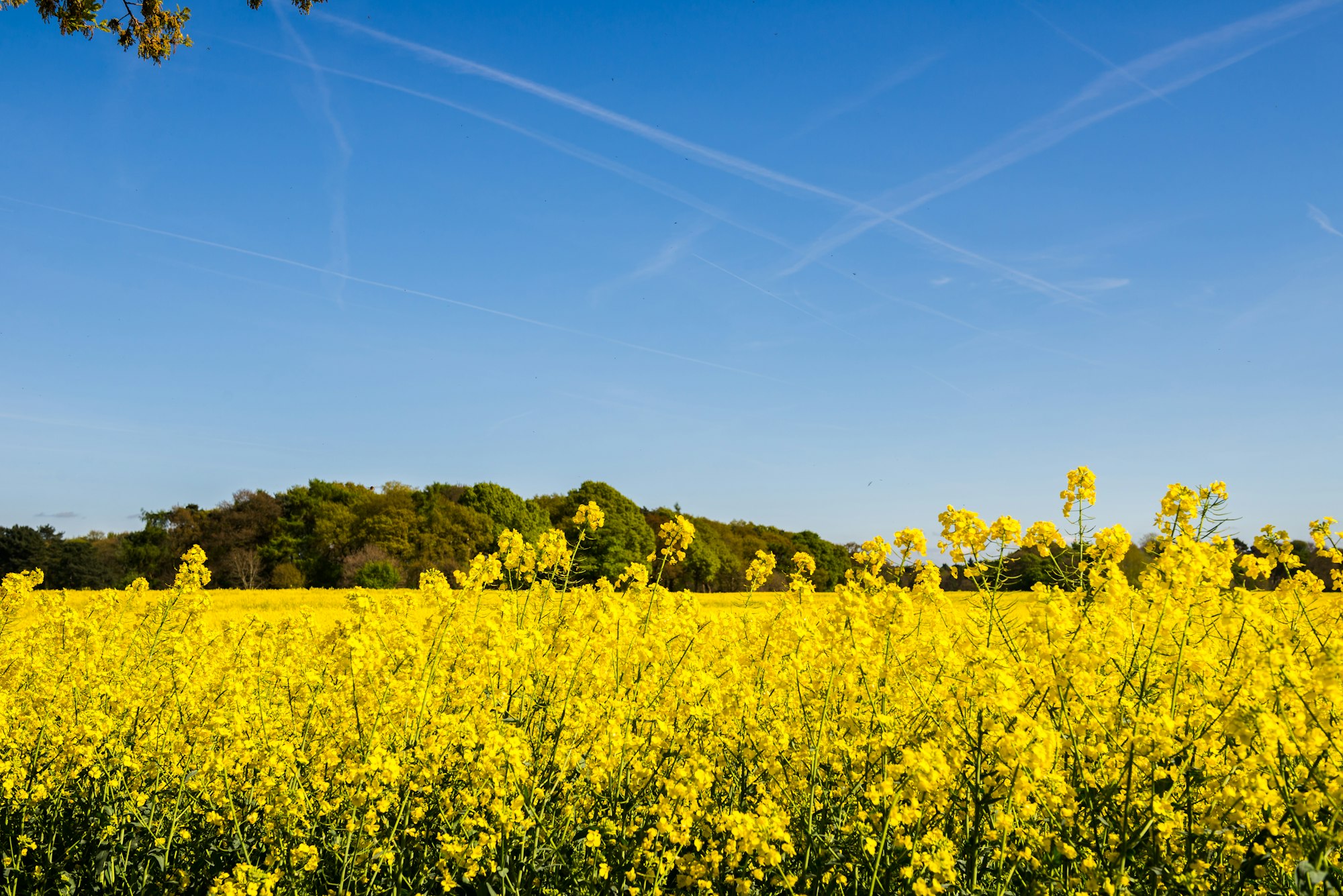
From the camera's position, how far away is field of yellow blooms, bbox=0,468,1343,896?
3.27 m

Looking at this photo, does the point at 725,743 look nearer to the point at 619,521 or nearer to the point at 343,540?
the point at 619,521

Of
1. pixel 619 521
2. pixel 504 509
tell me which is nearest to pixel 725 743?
pixel 619 521

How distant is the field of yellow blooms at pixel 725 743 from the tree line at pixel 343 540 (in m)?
25.9

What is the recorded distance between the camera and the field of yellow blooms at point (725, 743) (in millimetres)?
3271

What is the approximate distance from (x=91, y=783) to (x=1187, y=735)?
606 cm

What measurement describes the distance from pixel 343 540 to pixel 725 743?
36934mm

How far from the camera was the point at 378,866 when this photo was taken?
140 inches

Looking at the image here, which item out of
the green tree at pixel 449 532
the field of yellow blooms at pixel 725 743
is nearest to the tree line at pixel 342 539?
the green tree at pixel 449 532

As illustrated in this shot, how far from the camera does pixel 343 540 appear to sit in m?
38.2

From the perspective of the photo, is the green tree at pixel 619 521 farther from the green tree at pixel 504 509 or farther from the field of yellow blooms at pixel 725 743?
the field of yellow blooms at pixel 725 743

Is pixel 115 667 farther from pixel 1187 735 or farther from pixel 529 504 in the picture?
pixel 529 504

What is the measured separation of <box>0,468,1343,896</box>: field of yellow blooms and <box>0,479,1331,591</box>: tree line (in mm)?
25868

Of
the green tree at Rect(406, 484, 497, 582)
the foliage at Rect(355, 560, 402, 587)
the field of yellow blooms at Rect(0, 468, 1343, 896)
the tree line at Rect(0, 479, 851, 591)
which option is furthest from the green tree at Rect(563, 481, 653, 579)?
the field of yellow blooms at Rect(0, 468, 1343, 896)

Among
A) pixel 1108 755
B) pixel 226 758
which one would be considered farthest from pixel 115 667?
pixel 1108 755
